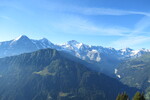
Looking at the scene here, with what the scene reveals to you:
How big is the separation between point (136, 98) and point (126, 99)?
3.87 meters

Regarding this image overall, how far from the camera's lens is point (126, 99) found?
7188 centimetres

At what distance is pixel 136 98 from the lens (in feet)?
228
